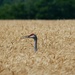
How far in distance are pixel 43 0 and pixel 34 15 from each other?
16.6 ft

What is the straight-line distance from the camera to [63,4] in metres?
81.3

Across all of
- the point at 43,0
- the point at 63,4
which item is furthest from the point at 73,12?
the point at 43,0

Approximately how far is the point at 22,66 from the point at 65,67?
0.91 metres

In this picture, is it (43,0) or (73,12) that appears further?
(43,0)

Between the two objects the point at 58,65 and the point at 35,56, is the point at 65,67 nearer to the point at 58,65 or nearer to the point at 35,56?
the point at 58,65

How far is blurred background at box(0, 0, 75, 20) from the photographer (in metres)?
78.2

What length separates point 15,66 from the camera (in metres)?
8.36

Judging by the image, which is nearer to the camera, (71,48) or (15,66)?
(15,66)

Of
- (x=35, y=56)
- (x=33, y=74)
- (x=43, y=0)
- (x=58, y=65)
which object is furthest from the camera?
(x=43, y=0)

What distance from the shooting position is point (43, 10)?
79312mm

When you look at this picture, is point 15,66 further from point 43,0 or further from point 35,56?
point 43,0

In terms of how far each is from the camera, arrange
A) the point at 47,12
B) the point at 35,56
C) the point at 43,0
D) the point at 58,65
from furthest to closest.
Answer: the point at 43,0 → the point at 47,12 → the point at 35,56 → the point at 58,65

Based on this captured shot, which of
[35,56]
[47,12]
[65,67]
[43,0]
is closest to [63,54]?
[35,56]

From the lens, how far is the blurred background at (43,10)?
257ft
